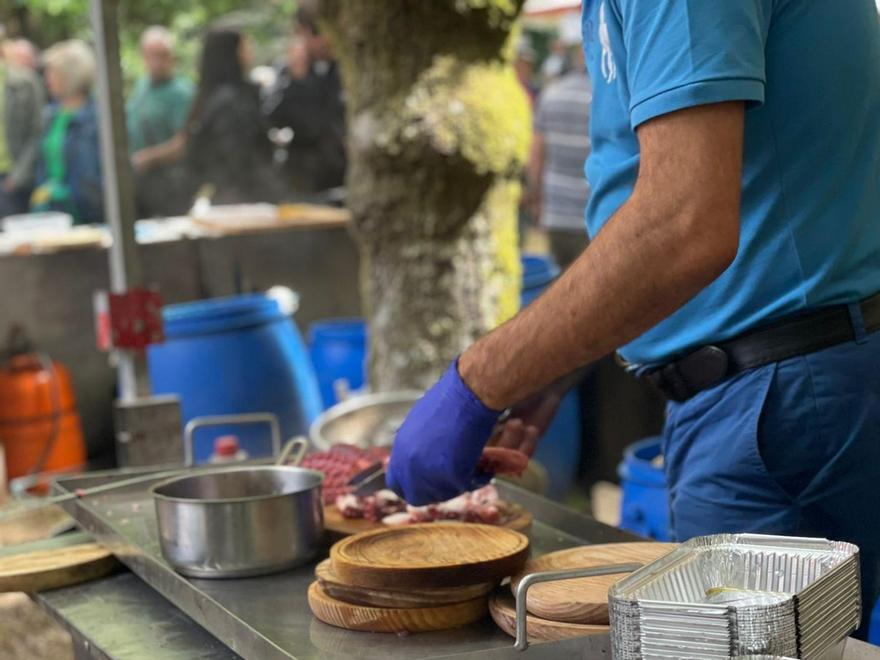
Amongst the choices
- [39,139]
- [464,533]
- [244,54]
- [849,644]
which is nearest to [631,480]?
[464,533]

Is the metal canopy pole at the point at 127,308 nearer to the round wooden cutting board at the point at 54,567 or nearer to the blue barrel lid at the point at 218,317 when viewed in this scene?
the round wooden cutting board at the point at 54,567

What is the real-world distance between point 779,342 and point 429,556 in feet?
1.86

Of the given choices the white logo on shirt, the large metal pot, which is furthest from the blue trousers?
Result: the large metal pot

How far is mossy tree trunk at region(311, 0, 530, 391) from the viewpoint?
4375mm

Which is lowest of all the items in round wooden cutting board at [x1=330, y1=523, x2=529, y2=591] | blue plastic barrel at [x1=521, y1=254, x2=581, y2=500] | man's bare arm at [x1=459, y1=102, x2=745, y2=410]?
blue plastic barrel at [x1=521, y1=254, x2=581, y2=500]

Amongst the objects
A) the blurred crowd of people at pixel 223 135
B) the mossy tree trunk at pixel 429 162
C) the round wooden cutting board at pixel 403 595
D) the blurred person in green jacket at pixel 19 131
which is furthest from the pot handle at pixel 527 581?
the blurred person in green jacket at pixel 19 131

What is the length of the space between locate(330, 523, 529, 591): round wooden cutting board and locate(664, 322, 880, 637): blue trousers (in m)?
0.31

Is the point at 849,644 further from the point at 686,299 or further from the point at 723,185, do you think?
the point at 723,185

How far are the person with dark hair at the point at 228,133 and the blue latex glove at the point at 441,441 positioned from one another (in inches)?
286

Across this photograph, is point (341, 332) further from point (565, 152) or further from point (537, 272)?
point (565, 152)

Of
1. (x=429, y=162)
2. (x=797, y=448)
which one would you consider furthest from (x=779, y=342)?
(x=429, y=162)

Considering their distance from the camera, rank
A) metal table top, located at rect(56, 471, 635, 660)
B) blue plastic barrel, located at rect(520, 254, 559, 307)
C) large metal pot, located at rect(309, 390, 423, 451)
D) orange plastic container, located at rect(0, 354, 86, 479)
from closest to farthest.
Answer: metal table top, located at rect(56, 471, 635, 660), large metal pot, located at rect(309, 390, 423, 451), blue plastic barrel, located at rect(520, 254, 559, 307), orange plastic container, located at rect(0, 354, 86, 479)

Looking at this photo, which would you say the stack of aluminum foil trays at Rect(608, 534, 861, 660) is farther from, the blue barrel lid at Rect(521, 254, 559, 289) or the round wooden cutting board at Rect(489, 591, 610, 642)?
the blue barrel lid at Rect(521, 254, 559, 289)

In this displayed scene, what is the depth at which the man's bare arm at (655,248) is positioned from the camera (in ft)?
4.90
